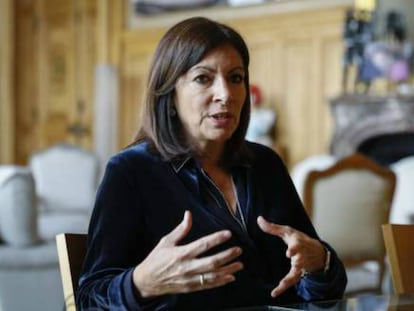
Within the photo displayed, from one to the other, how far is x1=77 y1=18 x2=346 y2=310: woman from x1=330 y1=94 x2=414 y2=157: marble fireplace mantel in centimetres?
381

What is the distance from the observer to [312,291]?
1.50 m

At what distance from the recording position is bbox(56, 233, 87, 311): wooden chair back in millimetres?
1398

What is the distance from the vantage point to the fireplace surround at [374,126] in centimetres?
531

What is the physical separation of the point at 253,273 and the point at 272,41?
4949mm

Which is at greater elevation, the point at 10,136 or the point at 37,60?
the point at 37,60

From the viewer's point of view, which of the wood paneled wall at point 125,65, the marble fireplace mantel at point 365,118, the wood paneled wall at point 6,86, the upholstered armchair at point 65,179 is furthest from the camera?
the wood paneled wall at point 6,86

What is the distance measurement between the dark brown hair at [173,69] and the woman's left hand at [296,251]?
0.30 m

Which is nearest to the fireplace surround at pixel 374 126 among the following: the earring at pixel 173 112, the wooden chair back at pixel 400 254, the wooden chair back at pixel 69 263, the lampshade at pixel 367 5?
the lampshade at pixel 367 5

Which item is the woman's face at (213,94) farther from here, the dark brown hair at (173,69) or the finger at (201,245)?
the finger at (201,245)

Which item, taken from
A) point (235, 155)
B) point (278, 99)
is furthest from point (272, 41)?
point (235, 155)

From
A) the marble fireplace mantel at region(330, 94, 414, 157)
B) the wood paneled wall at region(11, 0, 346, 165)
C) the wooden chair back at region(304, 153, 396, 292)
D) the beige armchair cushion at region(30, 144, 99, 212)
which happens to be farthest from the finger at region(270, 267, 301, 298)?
the wood paneled wall at region(11, 0, 346, 165)

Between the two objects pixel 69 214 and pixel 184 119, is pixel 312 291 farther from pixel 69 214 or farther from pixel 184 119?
pixel 69 214

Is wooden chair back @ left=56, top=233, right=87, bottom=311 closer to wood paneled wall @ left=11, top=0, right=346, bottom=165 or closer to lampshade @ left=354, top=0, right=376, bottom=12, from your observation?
lampshade @ left=354, top=0, right=376, bottom=12

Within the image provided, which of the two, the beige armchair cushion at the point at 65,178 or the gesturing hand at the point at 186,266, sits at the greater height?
the gesturing hand at the point at 186,266
